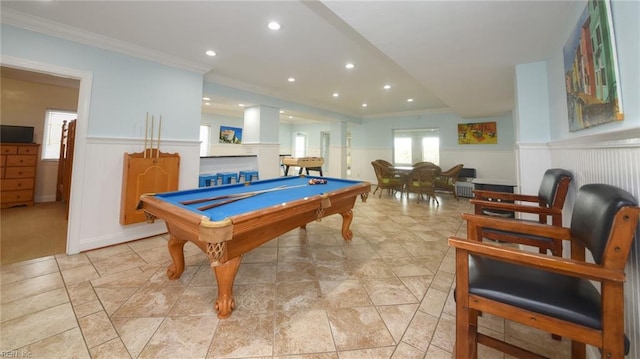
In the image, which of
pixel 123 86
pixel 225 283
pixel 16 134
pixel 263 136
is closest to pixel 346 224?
pixel 225 283

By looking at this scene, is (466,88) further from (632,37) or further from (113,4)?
(113,4)

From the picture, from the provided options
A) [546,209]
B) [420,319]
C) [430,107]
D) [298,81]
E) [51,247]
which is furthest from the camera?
[430,107]

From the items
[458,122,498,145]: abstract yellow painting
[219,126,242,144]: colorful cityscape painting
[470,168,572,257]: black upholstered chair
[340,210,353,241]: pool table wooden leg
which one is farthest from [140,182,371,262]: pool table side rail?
[219,126,242,144]: colorful cityscape painting

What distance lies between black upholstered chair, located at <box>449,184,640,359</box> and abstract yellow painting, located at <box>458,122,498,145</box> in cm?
619

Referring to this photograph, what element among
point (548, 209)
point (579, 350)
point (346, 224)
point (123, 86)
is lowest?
point (579, 350)

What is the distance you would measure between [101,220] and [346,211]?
299cm

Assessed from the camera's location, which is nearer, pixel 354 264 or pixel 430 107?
pixel 354 264

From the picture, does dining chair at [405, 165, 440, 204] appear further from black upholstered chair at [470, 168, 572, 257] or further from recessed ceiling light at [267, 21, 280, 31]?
recessed ceiling light at [267, 21, 280, 31]

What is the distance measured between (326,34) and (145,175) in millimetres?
2831

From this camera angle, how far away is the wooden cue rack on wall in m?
2.76

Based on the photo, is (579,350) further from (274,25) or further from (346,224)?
(274,25)

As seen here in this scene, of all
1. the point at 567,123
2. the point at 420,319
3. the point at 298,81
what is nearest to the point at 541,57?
the point at 567,123

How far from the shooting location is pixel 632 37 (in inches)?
38.5

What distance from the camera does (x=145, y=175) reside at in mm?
2871
